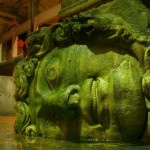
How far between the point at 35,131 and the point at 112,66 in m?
0.95

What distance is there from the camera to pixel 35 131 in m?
2.09

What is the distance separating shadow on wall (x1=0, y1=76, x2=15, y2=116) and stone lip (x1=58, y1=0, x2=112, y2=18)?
11.8ft

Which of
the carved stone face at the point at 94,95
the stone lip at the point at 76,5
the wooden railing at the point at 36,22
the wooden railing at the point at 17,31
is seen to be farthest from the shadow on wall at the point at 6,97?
the carved stone face at the point at 94,95

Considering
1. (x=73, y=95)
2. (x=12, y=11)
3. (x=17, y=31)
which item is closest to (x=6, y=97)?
(x=17, y=31)

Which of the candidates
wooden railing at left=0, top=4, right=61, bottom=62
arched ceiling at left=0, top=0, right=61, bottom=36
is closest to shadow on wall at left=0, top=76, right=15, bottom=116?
wooden railing at left=0, top=4, right=61, bottom=62

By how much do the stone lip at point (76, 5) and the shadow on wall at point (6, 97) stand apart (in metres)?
3.60

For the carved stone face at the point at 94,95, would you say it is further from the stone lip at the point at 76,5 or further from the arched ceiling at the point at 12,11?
the arched ceiling at the point at 12,11

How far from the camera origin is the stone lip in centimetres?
236

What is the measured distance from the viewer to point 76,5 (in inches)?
98.2

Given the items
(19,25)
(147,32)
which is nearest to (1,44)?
(19,25)

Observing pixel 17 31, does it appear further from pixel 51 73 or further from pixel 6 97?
pixel 51 73

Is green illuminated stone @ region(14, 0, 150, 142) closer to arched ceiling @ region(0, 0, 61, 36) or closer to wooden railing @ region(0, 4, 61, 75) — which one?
wooden railing @ region(0, 4, 61, 75)

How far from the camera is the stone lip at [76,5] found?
7.74ft

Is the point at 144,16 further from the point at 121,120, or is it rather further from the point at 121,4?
the point at 121,120
